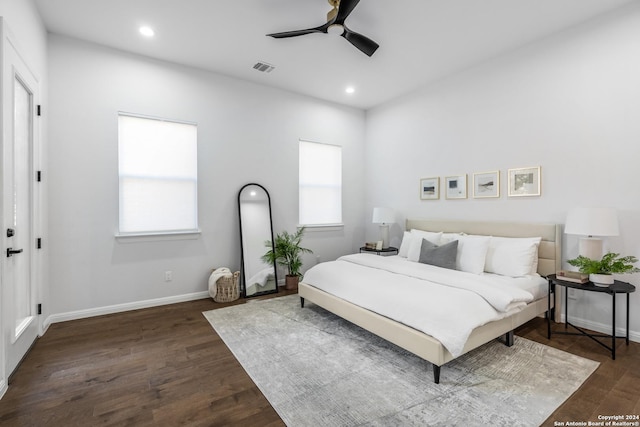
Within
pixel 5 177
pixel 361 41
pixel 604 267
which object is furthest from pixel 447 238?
pixel 5 177

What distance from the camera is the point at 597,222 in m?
2.70

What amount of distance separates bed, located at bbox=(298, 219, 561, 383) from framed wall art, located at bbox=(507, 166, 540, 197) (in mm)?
375

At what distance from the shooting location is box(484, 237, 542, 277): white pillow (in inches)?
128

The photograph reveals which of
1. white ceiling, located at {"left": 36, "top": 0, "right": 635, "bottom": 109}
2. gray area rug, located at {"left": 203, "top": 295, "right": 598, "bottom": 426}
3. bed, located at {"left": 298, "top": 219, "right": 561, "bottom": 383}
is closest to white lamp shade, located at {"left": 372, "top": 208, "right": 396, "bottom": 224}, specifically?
bed, located at {"left": 298, "top": 219, "right": 561, "bottom": 383}

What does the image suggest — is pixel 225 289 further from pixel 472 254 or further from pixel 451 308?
pixel 472 254

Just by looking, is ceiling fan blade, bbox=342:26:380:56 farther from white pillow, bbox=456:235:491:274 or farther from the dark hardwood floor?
the dark hardwood floor

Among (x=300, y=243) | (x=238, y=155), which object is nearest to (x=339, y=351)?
(x=300, y=243)

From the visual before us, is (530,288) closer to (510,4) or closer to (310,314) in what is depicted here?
(310,314)

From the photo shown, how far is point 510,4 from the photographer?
2.82 meters

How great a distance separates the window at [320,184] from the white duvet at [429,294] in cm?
177

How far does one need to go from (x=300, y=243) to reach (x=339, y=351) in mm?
2536

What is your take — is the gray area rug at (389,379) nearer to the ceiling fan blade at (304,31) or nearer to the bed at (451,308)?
the bed at (451,308)

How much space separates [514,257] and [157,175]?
4.33m

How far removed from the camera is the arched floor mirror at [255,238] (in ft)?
14.3
